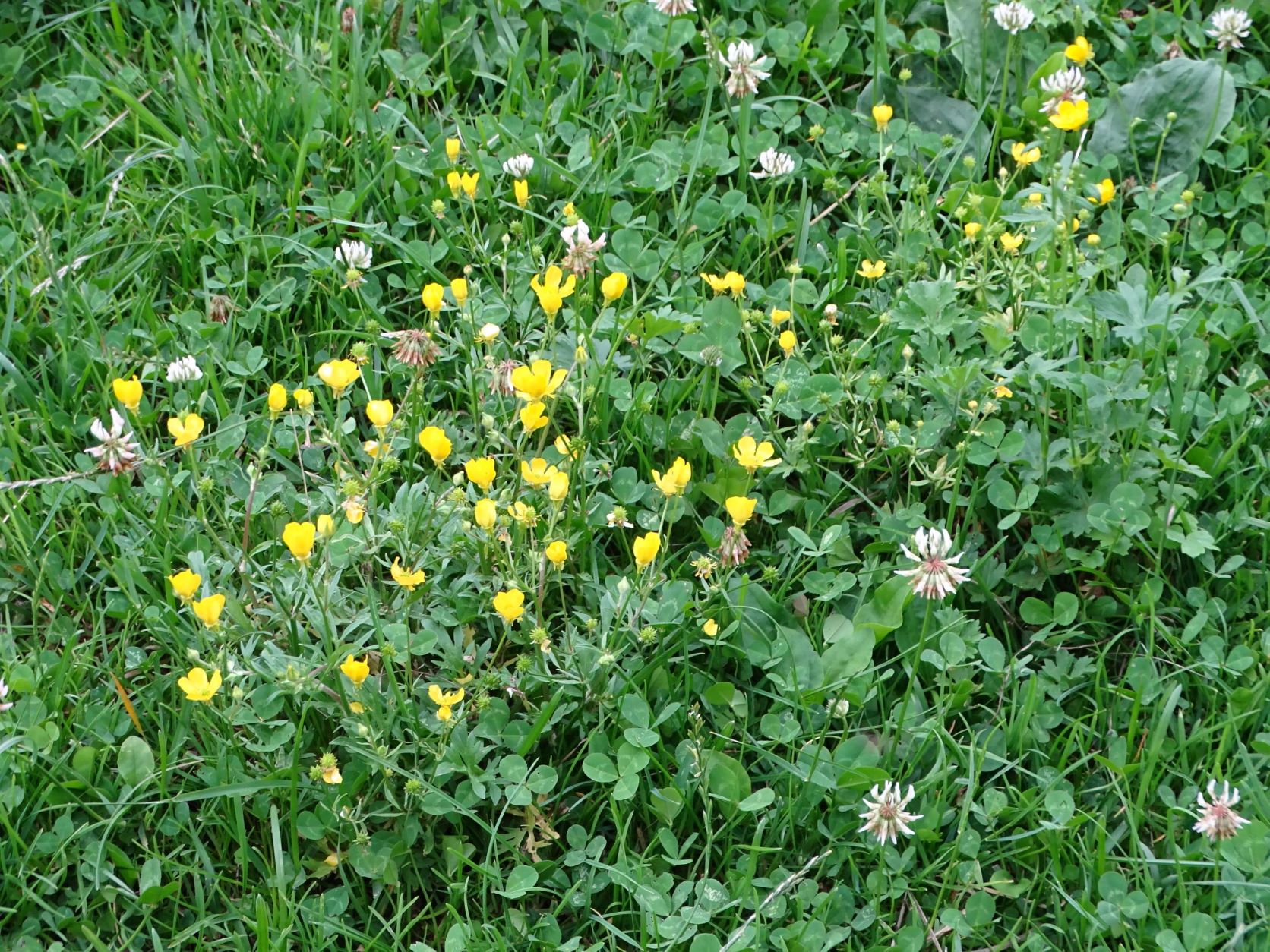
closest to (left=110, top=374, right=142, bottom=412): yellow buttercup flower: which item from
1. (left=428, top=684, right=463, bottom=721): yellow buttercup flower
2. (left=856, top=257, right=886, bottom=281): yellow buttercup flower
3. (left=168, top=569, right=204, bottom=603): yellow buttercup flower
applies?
(left=168, top=569, right=204, bottom=603): yellow buttercup flower

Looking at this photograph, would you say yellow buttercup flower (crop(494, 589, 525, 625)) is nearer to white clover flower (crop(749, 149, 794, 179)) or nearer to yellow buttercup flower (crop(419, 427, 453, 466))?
yellow buttercup flower (crop(419, 427, 453, 466))

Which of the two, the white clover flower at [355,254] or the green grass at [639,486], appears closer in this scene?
the green grass at [639,486]

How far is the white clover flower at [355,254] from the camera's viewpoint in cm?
291

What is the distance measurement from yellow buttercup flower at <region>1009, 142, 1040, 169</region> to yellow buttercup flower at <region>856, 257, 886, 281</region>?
16.1 inches

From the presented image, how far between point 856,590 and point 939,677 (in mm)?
256

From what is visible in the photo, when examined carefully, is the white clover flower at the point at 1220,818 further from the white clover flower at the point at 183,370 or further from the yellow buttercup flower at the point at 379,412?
the white clover flower at the point at 183,370

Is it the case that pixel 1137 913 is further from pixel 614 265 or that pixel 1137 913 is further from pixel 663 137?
pixel 663 137

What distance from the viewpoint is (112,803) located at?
229cm

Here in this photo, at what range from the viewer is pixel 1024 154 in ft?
9.90

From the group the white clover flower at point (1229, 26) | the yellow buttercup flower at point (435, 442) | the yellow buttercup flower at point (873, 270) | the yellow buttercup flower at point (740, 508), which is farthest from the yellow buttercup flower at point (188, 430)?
the white clover flower at point (1229, 26)

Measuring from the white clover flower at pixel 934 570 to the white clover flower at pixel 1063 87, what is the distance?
135 cm

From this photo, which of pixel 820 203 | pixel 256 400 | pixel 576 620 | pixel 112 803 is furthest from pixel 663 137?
pixel 112 803

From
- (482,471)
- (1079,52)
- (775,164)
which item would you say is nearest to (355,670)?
(482,471)

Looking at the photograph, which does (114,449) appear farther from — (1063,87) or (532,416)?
(1063,87)
